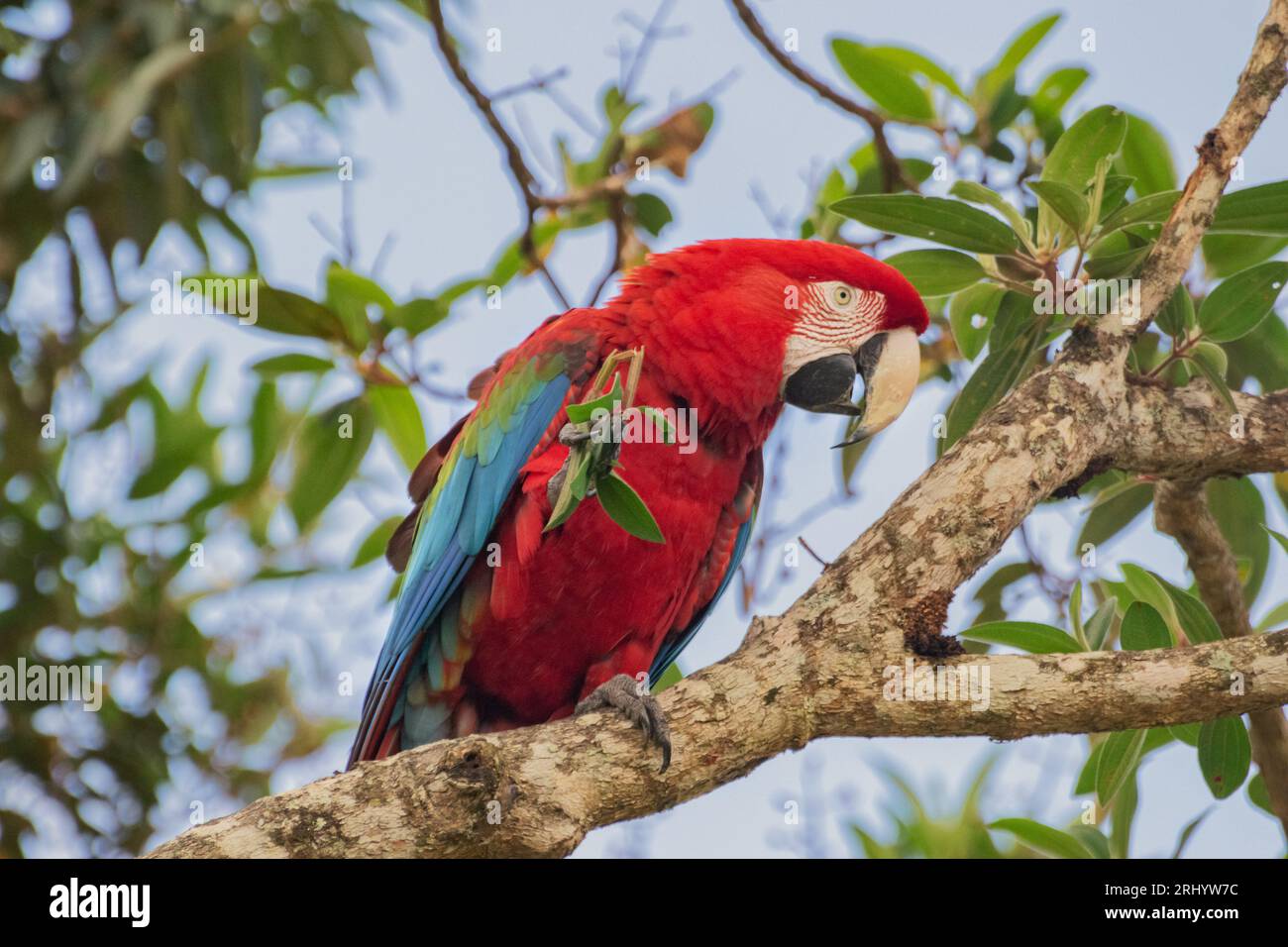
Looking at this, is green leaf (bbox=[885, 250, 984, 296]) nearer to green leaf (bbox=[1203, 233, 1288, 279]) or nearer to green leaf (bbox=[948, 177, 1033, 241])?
green leaf (bbox=[948, 177, 1033, 241])

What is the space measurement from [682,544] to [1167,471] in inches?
39.9

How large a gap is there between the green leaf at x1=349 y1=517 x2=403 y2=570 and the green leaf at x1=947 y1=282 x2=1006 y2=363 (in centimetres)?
169

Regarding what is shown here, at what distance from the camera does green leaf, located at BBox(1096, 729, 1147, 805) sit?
2.34 meters

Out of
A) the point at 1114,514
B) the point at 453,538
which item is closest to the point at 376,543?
the point at 453,538

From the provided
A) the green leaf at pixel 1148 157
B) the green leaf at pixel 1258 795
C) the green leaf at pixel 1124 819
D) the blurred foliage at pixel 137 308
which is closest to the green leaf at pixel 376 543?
the blurred foliage at pixel 137 308

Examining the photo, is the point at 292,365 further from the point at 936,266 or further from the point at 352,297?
the point at 936,266

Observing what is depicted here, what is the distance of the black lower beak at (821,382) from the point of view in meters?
2.75

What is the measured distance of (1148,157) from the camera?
2.83 meters

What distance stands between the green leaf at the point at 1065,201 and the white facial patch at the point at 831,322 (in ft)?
1.89

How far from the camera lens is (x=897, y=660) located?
1966mm

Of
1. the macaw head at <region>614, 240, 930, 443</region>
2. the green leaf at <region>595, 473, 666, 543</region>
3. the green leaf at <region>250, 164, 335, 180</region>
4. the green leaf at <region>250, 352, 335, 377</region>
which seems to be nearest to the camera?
the green leaf at <region>595, 473, 666, 543</region>

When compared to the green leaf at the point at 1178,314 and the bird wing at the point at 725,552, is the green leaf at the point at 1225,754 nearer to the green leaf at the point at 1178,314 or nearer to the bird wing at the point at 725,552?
the green leaf at the point at 1178,314

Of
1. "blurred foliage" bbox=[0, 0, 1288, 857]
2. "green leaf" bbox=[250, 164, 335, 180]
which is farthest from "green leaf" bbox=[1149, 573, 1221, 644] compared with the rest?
"green leaf" bbox=[250, 164, 335, 180]
